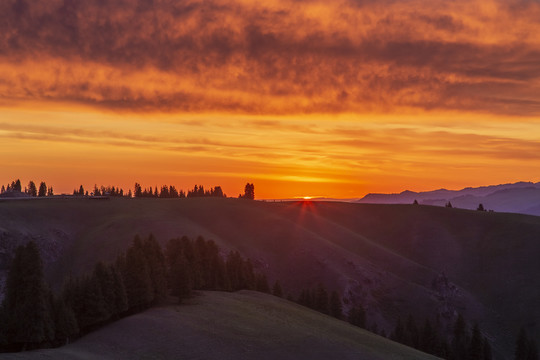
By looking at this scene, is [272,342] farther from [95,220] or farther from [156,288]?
[95,220]

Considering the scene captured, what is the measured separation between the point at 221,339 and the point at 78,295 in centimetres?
1986

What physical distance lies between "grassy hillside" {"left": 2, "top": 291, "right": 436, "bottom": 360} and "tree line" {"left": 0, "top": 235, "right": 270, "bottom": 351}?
308 centimetres

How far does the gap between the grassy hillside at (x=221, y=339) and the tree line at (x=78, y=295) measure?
3.08 meters

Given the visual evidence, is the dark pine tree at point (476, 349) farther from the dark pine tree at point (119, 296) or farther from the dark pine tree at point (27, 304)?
A: the dark pine tree at point (27, 304)

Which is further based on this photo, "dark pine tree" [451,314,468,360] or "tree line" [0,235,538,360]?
"dark pine tree" [451,314,468,360]

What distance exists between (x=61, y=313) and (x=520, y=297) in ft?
523

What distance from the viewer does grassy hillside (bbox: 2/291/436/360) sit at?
2036 inches

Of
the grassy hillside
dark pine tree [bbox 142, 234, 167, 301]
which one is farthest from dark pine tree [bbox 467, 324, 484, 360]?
dark pine tree [bbox 142, 234, 167, 301]

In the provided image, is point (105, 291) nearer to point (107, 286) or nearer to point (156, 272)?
point (107, 286)

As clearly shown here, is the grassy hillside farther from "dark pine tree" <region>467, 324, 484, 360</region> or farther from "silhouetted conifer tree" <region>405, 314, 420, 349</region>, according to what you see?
"dark pine tree" <region>467, 324, 484, 360</region>

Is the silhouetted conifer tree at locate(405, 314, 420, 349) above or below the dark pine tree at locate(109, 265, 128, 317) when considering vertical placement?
below

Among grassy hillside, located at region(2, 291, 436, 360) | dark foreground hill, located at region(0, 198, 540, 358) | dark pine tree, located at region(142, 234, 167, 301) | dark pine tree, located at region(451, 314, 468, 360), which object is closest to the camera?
grassy hillside, located at region(2, 291, 436, 360)

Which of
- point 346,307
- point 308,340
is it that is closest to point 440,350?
point 346,307

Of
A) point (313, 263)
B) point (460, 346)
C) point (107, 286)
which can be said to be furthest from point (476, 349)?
point (107, 286)
